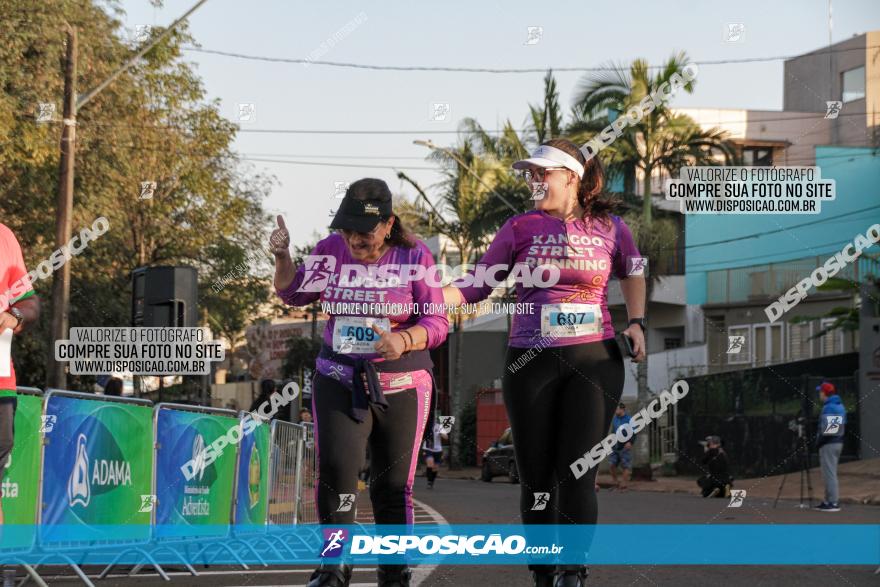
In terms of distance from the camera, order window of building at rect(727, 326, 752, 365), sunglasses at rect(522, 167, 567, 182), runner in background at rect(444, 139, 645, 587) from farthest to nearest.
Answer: window of building at rect(727, 326, 752, 365) < sunglasses at rect(522, 167, 567, 182) < runner in background at rect(444, 139, 645, 587)

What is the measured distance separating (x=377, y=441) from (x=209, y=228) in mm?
35170

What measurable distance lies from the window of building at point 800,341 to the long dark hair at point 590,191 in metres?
32.4

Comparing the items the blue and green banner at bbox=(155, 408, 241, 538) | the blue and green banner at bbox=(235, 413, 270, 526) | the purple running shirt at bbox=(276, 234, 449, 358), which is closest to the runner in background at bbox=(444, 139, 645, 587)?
the purple running shirt at bbox=(276, 234, 449, 358)

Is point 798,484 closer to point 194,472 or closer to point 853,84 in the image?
point 194,472

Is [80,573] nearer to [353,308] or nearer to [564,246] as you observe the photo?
[353,308]

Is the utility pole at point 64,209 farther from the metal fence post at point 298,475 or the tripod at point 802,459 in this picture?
the tripod at point 802,459

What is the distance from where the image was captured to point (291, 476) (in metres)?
13.6

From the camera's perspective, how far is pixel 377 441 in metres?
5.94

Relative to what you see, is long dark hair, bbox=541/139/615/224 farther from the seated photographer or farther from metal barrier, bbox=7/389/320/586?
the seated photographer

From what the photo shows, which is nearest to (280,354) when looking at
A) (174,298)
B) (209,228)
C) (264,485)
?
(209,228)

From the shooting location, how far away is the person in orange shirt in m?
5.89

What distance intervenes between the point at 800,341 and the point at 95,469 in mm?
32381

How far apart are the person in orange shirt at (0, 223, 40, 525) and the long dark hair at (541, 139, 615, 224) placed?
8.32 feet

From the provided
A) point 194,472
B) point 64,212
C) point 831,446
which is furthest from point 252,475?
point 64,212
